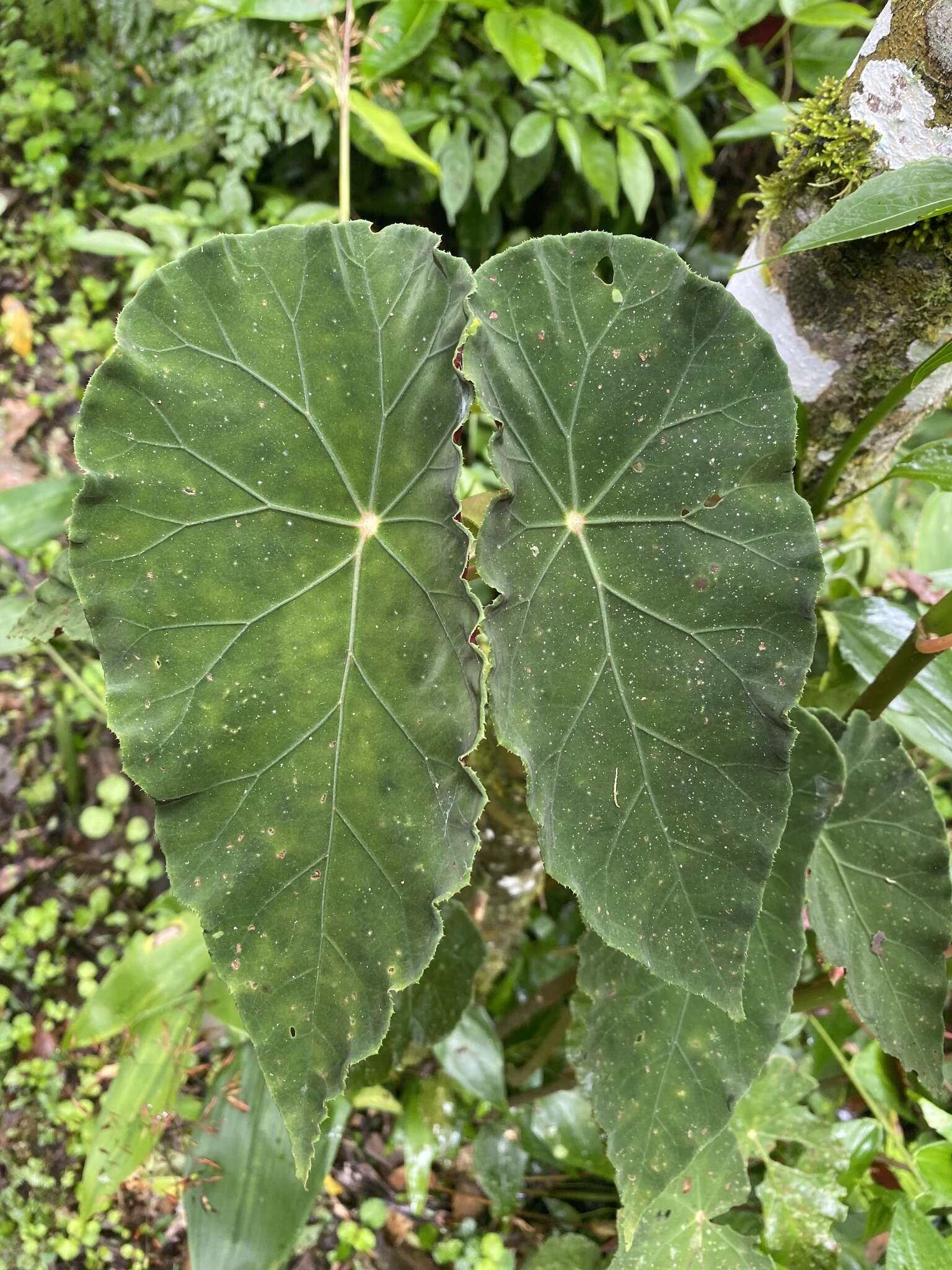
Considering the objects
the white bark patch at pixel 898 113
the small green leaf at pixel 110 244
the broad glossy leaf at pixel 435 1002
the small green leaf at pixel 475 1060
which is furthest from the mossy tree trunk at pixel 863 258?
the small green leaf at pixel 110 244

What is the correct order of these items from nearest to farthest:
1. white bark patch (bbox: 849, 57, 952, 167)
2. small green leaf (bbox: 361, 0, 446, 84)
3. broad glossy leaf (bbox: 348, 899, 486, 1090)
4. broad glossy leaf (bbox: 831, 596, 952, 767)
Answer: white bark patch (bbox: 849, 57, 952, 167), broad glossy leaf (bbox: 831, 596, 952, 767), broad glossy leaf (bbox: 348, 899, 486, 1090), small green leaf (bbox: 361, 0, 446, 84)

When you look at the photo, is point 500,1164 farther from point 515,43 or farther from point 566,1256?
point 515,43

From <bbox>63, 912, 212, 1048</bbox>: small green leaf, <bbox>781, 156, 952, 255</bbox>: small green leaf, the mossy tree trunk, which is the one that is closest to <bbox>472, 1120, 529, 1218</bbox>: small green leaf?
<bbox>63, 912, 212, 1048</bbox>: small green leaf

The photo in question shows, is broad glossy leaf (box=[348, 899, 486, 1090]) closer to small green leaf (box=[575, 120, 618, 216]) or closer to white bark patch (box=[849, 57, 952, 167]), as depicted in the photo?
white bark patch (box=[849, 57, 952, 167])

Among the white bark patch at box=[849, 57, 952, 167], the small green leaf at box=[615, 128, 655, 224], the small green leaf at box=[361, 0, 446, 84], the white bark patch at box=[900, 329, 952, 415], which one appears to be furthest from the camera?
the small green leaf at box=[615, 128, 655, 224]

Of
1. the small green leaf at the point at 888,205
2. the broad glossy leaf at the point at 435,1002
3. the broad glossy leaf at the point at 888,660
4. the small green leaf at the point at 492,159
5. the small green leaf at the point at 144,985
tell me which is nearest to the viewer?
the small green leaf at the point at 888,205

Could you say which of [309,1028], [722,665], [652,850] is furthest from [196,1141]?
[722,665]

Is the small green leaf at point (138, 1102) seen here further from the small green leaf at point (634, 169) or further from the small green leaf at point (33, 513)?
the small green leaf at point (634, 169)
